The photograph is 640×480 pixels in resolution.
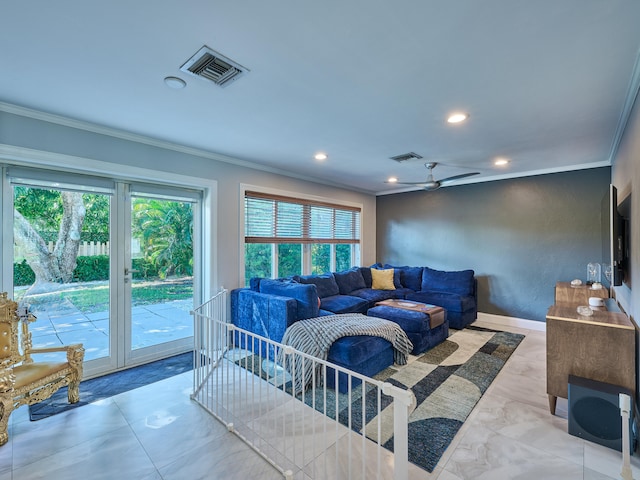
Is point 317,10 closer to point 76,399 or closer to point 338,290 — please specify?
point 76,399

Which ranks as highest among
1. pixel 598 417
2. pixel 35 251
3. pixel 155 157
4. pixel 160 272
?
pixel 155 157

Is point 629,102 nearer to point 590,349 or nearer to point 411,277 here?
point 590,349

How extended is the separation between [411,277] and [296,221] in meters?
2.49

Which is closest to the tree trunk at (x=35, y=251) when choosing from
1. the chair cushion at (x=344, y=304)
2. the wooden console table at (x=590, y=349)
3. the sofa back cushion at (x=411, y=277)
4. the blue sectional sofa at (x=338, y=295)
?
the blue sectional sofa at (x=338, y=295)

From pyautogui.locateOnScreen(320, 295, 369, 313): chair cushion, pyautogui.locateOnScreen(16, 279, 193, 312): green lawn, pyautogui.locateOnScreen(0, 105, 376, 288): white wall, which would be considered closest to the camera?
pyautogui.locateOnScreen(0, 105, 376, 288): white wall

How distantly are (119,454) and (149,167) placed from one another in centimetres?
268

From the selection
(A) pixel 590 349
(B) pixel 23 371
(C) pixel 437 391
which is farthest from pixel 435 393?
(B) pixel 23 371

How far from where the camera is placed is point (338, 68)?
1951 mm

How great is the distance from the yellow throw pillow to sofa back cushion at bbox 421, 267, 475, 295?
0.59m

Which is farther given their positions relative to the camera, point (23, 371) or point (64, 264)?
point (64, 264)

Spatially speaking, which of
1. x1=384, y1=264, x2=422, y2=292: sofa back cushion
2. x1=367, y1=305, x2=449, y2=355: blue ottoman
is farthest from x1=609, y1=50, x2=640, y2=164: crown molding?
x1=384, y1=264, x2=422, y2=292: sofa back cushion

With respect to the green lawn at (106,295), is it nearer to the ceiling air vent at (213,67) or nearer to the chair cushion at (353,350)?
the chair cushion at (353,350)

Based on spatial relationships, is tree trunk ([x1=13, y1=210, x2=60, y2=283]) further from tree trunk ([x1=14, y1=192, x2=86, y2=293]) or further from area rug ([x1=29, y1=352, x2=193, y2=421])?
area rug ([x1=29, y1=352, x2=193, y2=421])

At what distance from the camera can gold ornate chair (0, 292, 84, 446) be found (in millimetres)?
2111
